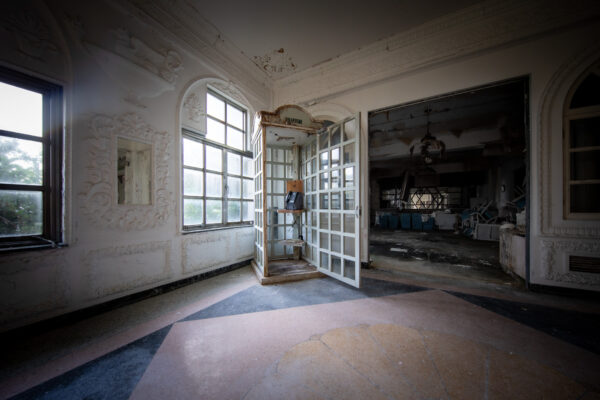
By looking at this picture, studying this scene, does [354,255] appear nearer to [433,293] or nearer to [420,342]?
[433,293]

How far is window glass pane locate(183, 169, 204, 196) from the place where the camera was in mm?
3113

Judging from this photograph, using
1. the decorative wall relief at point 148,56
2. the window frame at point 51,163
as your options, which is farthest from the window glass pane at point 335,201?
the window frame at point 51,163

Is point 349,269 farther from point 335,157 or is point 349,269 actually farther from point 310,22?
point 310,22

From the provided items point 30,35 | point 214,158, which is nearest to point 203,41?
point 214,158

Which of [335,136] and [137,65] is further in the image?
[335,136]

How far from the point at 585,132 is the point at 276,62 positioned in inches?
178

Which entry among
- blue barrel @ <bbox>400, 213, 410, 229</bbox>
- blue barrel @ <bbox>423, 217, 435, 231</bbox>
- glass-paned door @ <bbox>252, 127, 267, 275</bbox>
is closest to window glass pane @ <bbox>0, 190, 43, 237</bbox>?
glass-paned door @ <bbox>252, 127, 267, 275</bbox>

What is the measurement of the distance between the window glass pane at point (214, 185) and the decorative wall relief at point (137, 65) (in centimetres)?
128

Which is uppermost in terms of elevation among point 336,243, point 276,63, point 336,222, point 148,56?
point 276,63

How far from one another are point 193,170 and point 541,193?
15.7 feet

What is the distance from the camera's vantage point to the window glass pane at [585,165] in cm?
262

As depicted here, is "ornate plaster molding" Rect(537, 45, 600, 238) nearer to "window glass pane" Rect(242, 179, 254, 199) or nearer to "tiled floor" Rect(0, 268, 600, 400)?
"tiled floor" Rect(0, 268, 600, 400)

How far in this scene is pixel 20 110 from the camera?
187 centimetres

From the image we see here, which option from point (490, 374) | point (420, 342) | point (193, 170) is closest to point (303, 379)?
point (420, 342)
